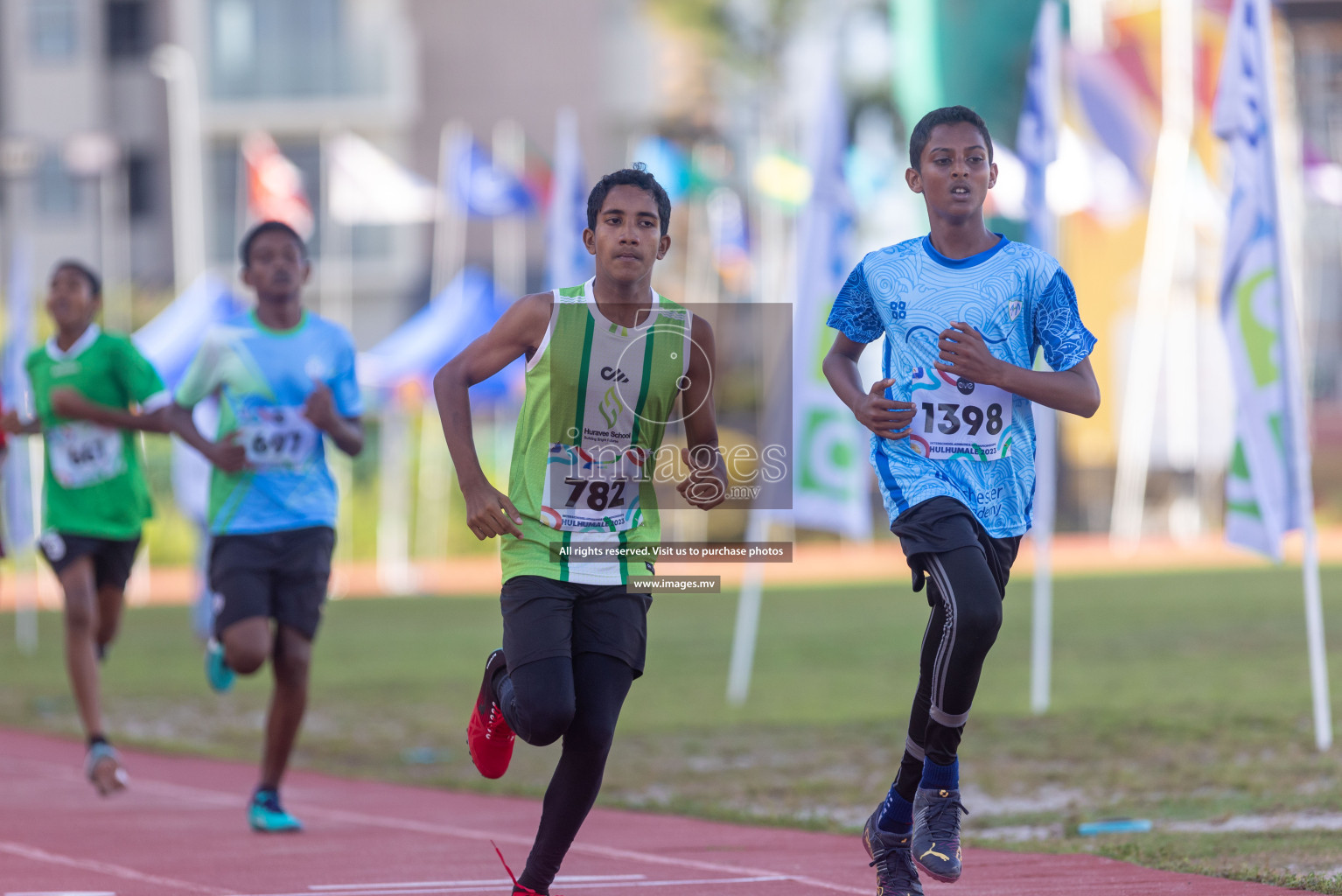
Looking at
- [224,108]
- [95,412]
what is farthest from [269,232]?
[224,108]

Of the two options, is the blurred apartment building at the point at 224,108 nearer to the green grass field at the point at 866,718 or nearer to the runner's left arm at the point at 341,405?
the green grass field at the point at 866,718

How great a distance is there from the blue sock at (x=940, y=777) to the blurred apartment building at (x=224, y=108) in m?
36.6

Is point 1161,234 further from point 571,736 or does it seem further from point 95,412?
point 571,736

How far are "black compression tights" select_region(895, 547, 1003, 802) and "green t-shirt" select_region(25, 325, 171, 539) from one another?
495 cm

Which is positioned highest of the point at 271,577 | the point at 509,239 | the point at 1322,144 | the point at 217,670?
the point at 1322,144

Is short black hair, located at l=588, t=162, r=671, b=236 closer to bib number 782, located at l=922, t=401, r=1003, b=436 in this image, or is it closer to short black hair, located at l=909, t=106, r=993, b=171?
short black hair, located at l=909, t=106, r=993, b=171

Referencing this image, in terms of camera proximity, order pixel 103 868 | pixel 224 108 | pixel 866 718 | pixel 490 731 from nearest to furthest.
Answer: pixel 490 731, pixel 103 868, pixel 866 718, pixel 224 108

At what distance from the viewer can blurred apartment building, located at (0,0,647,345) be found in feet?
136

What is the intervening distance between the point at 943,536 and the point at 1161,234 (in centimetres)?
2964

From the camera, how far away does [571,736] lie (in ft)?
17.7

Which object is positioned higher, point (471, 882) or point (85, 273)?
point (85, 273)

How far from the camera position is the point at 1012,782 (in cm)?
922


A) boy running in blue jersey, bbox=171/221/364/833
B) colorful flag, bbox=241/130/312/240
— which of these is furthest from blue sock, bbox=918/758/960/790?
colorful flag, bbox=241/130/312/240

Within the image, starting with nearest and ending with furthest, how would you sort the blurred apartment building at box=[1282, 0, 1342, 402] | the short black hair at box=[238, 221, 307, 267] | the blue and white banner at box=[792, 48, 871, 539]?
1. the short black hair at box=[238, 221, 307, 267]
2. the blue and white banner at box=[792, 48, 871, 539]
3. the blurred apartment building at box=[1282, 0, 1342, 402]
